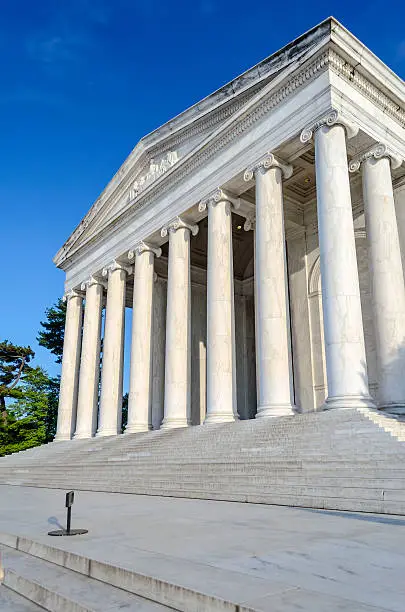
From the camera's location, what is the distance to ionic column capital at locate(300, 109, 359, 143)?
98.9 feet

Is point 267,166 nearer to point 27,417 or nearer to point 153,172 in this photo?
point 153,172

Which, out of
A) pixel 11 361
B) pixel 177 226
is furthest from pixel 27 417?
pixel 177 226

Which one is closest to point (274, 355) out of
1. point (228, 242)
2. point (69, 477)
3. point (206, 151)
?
point (228, 242)

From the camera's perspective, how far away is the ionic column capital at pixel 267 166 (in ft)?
112

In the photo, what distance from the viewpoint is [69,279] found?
198ft

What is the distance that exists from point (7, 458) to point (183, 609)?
4509cm

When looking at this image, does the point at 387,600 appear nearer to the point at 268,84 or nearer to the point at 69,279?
the point at 268,84

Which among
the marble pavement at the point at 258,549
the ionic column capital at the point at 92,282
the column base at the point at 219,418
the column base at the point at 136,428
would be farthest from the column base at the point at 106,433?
the marble pavement at the point at 258,549

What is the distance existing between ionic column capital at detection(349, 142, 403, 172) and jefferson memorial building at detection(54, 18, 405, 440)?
8cm

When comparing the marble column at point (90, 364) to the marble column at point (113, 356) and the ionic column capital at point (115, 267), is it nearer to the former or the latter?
the marble column at point (113, 356)

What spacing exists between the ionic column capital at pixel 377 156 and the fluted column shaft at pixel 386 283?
31cm

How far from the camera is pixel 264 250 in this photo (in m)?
32.9

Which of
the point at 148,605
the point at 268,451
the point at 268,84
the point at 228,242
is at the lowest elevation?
the point at 148,605

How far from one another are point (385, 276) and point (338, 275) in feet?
14.5
